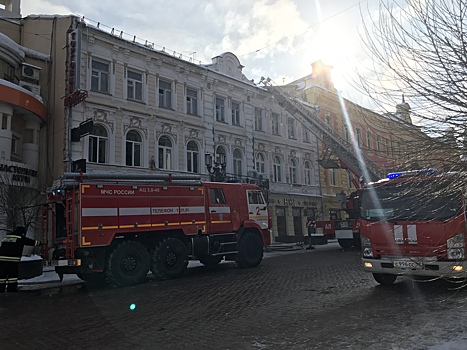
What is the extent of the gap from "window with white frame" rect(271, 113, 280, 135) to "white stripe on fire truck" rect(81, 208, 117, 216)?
1999 centimetres

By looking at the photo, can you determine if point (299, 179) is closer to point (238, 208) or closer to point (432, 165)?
point (238, 208)

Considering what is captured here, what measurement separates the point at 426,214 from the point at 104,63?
56.4 ft

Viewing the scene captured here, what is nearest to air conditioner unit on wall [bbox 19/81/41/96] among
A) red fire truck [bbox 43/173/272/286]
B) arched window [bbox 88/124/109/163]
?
arched window [bbox 88/124/109/163]

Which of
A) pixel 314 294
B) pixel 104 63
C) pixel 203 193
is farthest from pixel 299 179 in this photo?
pixel 314 294

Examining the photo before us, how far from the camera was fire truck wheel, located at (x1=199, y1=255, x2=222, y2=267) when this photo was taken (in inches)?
538

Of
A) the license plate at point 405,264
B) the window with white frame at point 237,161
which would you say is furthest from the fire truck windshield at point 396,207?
the window with white frame at point 237,161

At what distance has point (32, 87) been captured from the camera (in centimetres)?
1903

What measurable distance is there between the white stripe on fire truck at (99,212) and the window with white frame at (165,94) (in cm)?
1252

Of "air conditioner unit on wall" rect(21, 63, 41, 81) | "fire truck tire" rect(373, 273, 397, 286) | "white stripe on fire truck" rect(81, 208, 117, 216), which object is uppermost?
"air conditioner unit on wall" rect(21, 63, 41, 81)

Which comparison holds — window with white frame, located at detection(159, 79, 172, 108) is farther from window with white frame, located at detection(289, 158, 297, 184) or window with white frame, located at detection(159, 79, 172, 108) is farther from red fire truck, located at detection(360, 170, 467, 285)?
red fire truck, located at detection(360, 170, 467, 285)

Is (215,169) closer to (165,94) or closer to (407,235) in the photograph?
(165,94)

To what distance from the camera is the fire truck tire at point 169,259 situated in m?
11.7

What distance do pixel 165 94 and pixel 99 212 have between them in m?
13.4

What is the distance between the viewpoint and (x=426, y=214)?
26.6 feet
